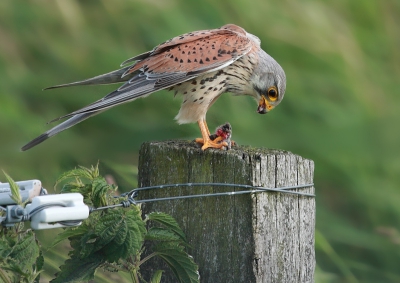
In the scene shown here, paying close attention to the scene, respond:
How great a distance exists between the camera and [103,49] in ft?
17.8

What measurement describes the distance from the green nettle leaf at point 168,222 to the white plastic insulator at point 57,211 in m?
0.41

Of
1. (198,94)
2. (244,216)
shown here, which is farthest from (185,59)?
(244,216)

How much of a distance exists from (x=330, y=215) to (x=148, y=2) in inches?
78.4

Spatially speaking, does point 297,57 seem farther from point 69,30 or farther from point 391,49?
point 69,30

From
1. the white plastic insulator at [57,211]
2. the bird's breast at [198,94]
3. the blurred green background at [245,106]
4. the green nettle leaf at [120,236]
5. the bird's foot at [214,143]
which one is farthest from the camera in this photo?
the blurred green background at [245,106]

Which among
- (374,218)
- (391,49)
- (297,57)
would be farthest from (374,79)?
(374,218)

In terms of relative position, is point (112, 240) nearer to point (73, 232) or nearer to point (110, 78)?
point (73, 232)

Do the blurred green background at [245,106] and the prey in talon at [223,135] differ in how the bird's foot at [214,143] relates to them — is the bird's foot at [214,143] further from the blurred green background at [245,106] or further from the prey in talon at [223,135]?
the blurred green background at [245,106]

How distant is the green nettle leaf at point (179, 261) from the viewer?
2.76 m

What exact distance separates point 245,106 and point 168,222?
8.75ft

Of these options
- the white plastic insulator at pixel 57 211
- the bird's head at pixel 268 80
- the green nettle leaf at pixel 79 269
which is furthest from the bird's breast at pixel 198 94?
the white plastic insulator at pixel 57 211

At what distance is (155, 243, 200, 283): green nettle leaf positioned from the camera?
9.05 ft

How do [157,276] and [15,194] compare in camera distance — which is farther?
[157,276]

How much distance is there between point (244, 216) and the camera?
2.84 metres
